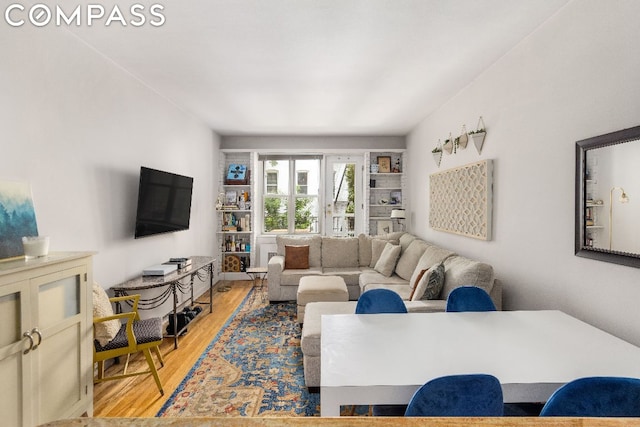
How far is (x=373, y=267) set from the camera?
5.28 metres

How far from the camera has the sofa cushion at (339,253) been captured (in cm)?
545

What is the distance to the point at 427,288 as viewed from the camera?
118 inches

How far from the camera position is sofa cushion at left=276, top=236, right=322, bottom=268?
18.1ft

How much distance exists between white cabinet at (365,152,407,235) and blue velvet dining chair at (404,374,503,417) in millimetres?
5207

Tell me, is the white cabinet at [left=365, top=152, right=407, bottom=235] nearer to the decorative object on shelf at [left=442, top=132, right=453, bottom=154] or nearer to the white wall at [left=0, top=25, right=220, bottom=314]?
the decorative object on shelf at [left=442, top=132, right=453, bottom=154]

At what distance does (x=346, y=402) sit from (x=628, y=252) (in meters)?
1.63

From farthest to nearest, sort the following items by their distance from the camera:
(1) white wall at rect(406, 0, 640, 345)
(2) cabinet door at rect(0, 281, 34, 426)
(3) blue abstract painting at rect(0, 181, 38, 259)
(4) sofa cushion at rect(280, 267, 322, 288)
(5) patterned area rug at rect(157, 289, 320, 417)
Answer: (4) sofa cushion at rect(280, 267, 322, 288), (5) patterned area rug at rect(157, 289, 320, 417), (3) blue abstract painting at rect(0, 181, 38, 259), (1) white wall at rect(406, 0, 640, 345), (2) cabinet door at rect(0, 281, 34, 426)

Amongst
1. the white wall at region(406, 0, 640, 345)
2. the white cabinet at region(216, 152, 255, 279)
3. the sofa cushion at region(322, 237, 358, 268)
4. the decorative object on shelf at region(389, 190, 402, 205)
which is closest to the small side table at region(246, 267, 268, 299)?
the white cabinet at region(216, 152, 255, 279)

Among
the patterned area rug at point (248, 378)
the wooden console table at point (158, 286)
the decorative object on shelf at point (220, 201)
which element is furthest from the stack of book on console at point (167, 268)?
the decorative object on shelf at point (220, 201)

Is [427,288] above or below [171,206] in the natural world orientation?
below

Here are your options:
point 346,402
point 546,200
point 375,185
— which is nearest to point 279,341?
point 346,402

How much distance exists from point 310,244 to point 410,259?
1.77 metres

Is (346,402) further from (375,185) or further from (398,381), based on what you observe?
(375,185)

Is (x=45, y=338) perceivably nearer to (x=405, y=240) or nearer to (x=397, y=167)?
(x=405, y=240)
